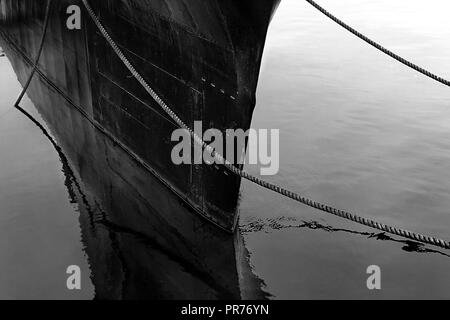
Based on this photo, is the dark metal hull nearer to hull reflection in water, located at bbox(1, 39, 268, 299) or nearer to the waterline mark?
the waterline mark

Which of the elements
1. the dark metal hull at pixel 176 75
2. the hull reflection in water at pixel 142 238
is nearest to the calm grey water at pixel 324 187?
the hull reflection in water at pixel 142 238

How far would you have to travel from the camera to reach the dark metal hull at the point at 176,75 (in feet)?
15.3

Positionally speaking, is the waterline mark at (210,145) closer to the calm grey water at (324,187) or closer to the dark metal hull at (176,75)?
the dark metal hull at (176,75)

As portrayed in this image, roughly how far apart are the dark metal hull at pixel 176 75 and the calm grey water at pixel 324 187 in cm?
103

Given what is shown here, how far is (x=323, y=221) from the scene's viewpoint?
590 centimetres

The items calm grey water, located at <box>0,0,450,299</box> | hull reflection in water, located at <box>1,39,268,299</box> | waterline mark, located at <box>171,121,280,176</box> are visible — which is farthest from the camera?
waterline mark, located at <box>171,121,280,176</box>

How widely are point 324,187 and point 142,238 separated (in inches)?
116

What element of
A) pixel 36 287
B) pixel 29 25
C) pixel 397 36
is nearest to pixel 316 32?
pixel 397 36

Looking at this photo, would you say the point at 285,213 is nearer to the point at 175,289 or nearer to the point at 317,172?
the point at 317,172

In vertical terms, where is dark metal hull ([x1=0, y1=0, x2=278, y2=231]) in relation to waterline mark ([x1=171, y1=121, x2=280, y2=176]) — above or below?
above

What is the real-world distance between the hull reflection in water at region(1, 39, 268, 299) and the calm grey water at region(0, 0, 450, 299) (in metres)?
0.21

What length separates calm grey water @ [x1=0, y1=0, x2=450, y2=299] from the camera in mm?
4902

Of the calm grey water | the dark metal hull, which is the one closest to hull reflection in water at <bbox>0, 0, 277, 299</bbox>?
the dark metal hull

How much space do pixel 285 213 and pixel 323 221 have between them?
53 centimetres
